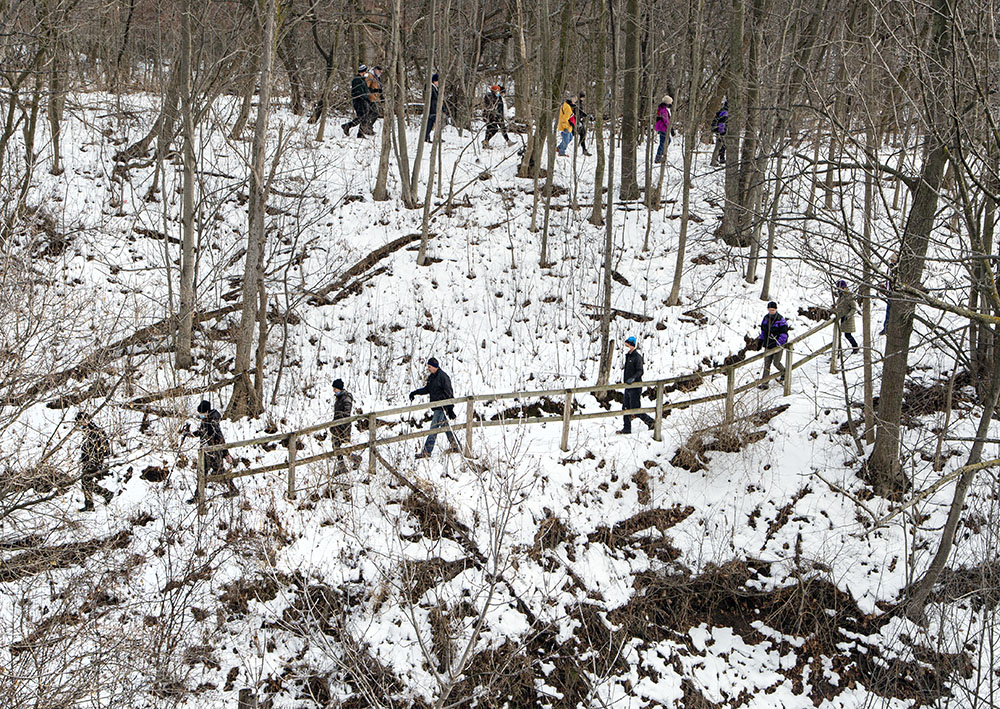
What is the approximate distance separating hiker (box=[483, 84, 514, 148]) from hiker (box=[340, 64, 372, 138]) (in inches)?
136

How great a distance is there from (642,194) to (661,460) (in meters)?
11.1

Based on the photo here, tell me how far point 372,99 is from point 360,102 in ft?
1.35

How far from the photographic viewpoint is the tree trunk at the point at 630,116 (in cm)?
1955

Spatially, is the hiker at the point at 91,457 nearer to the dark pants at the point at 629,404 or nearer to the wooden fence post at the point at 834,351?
the dark pants at the point at 629,404

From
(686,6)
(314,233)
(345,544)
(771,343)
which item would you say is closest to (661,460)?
(771,343)

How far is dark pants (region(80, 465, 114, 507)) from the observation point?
10.4 m

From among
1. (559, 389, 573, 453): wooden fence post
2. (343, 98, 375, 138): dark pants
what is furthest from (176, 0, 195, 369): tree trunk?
(343, 98, 375, 138): dark pants

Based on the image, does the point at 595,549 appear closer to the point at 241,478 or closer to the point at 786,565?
the point at 786,565

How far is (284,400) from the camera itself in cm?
1389

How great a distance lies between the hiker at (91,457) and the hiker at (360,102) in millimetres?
14142

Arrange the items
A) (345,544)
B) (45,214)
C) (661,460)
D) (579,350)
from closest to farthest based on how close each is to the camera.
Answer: (345,544)
(661,460)
(579,350)
(45,214)

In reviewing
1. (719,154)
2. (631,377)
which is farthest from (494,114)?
(631,377)

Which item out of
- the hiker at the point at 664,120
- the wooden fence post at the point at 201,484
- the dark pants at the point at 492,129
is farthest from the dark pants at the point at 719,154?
the wooden fence post at the point at 201,484

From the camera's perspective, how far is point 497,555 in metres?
8.12
